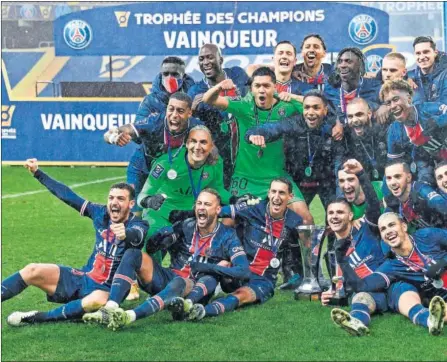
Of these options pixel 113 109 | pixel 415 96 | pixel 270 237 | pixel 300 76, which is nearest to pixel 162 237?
pixel 270 237

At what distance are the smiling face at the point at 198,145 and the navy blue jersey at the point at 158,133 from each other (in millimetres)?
88

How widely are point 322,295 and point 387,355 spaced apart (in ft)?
3.69

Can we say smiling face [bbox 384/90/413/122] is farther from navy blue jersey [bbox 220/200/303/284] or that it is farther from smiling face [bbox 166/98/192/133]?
smiling face [bbox 166/98/192/133]

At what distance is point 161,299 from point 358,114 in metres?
1.75

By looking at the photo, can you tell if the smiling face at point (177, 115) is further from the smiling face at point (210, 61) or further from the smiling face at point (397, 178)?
the smiling face at point (397, 178)

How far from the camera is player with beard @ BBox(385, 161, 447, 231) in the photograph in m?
5.52

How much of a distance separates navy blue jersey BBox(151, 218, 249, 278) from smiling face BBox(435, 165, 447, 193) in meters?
1.23

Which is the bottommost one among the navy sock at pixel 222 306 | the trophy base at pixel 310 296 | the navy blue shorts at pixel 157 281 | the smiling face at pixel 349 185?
the trophy base at pixel 310 296

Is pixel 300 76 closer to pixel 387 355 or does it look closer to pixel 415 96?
pixel 415 96

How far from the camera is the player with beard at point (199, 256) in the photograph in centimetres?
502

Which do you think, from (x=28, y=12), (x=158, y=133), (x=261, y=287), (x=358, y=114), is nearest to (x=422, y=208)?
(x=358, y=114)

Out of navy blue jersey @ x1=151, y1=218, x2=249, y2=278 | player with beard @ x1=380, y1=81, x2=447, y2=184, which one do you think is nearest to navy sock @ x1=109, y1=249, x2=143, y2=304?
navy blue jersey @ x1=151, y1=218, x2=249, y2=278

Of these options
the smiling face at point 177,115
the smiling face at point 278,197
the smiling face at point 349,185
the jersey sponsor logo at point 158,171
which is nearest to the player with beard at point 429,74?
the smiling face at point 349,185

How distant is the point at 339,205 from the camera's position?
5391 millimetres
